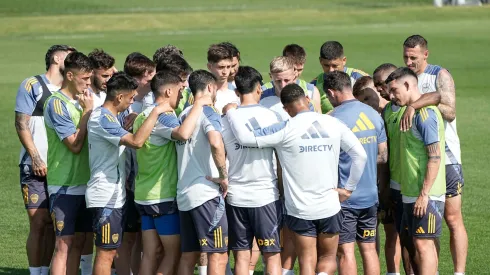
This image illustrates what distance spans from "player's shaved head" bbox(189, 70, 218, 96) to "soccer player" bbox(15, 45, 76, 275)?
73.8 inches

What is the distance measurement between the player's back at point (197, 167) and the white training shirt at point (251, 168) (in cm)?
19

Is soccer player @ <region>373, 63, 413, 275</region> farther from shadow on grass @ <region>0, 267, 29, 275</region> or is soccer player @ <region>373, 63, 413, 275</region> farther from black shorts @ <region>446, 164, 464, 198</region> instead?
shadow on grass @ <region>0, 267, 29, 275</region>

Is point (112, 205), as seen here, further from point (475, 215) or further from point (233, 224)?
point (475, 215)

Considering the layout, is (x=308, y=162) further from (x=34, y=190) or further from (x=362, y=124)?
(x=34, y=190)

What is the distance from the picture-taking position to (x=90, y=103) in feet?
30.3

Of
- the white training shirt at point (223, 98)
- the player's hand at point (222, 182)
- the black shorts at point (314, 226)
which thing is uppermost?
the white training shirt at point (223, 98)

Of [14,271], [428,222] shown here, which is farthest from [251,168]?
[14,271]

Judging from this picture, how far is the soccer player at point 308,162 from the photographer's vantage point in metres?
8.83

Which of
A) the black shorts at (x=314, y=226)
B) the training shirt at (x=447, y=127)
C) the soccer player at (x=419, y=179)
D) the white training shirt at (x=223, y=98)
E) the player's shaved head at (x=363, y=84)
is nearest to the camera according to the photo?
the black shorts at (x=314, y=226)

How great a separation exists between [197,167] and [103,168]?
915 mm

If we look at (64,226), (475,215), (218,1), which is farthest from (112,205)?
(218,1)

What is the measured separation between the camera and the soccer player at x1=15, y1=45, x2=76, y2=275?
10.2 metres

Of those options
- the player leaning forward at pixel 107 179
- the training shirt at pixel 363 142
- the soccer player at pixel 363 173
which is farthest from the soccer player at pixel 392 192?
the player leaning forward at pixel 107 179

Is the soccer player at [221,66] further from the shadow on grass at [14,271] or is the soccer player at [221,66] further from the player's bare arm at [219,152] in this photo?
the shadow on grass at [14,271]
